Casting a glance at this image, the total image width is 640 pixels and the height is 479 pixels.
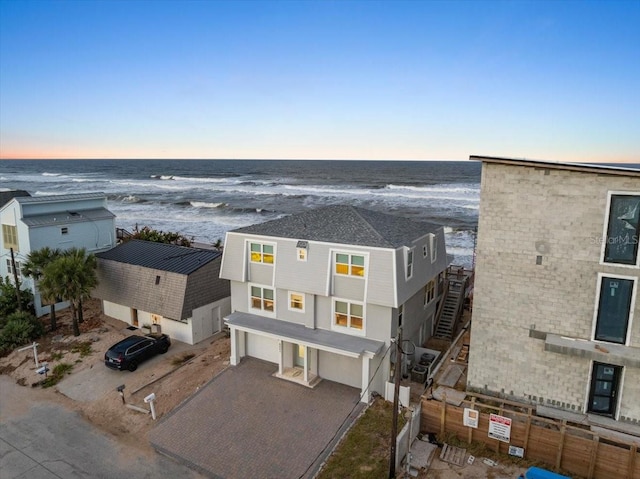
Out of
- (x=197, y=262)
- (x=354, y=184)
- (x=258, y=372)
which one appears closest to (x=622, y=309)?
(x=258, y=372)

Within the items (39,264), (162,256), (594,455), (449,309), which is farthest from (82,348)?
(594,455)

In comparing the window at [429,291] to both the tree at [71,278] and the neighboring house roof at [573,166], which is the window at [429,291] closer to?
the neighboring house roof at [573,166]

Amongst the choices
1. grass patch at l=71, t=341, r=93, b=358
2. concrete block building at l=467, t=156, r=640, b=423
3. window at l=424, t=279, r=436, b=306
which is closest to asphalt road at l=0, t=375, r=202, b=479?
grass patch at l=71, t=341, r=93, b=358

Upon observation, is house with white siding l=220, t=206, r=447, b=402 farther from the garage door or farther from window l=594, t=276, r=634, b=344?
window l=594, t=276, r=634, b=344

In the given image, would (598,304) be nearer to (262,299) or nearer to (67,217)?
(262,299)

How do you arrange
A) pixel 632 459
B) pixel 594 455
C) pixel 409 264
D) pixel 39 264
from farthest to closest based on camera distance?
pixel 39 264, pixel 409 264, pixel 594 455, pixel 632 459

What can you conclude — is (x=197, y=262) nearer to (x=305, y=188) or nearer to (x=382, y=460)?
(x=382, y=460)

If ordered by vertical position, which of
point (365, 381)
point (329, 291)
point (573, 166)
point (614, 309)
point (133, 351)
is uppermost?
point (573, 166)
